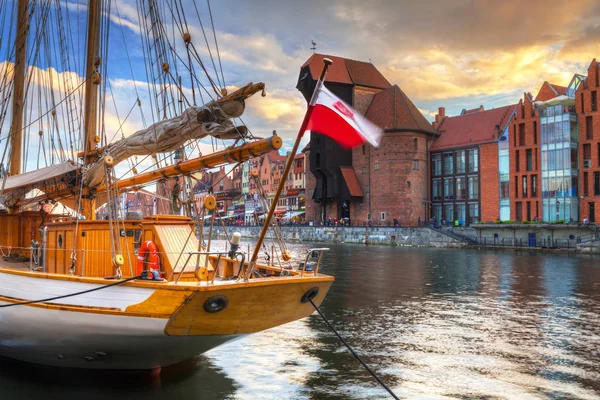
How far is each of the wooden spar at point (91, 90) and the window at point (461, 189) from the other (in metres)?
65.7

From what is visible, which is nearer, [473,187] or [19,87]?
[19,87]

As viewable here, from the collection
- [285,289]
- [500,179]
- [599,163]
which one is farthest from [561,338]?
[500,179]

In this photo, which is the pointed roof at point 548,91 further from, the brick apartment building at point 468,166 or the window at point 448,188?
the window at point 448,188

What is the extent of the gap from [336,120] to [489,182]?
219 feet

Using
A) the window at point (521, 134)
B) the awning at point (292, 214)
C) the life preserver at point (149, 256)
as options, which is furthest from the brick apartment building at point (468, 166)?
the life preserver at point (149, 256)

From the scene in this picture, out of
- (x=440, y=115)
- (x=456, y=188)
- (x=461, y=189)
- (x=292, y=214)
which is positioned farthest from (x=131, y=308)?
(x=292, y=214)

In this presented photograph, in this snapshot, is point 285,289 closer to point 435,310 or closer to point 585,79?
point 435,310

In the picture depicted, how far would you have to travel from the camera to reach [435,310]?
19.4 meters

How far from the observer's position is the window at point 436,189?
257 ft

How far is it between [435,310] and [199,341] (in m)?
11.8

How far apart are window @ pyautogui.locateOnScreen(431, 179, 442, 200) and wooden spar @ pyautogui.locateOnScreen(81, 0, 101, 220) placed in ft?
223

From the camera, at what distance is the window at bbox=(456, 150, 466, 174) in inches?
2960

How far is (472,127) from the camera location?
76312mm

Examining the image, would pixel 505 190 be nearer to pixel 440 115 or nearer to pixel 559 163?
pixel 559 163
